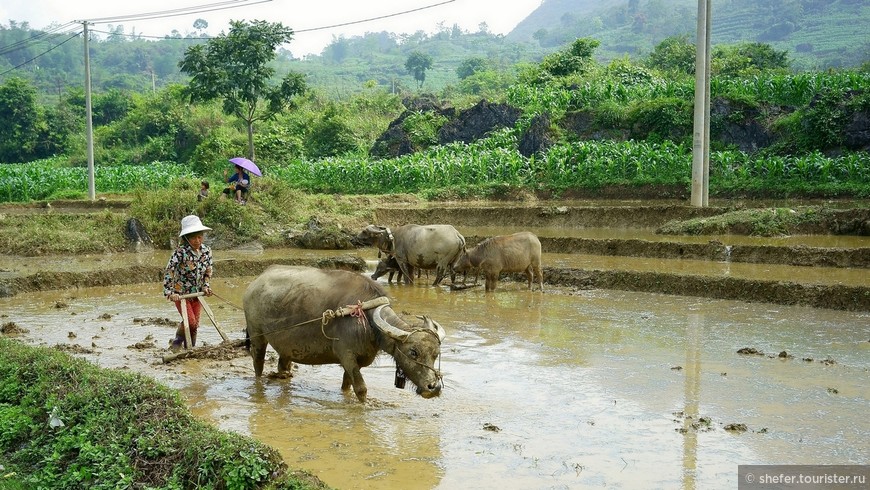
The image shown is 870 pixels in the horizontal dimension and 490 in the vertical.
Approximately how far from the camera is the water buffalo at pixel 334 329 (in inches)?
288

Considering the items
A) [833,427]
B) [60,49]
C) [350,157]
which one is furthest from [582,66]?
[60,49]

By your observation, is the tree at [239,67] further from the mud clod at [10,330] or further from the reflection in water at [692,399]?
the reflection in water at [692,399]

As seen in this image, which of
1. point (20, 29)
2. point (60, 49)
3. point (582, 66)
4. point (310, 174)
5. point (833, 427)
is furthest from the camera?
point (20, 29)

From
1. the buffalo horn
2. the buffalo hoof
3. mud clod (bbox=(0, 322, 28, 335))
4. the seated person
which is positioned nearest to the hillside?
the seated person

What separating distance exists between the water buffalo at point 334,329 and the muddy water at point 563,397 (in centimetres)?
40

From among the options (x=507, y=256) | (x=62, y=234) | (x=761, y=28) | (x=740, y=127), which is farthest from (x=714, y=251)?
(x=761, y=28)

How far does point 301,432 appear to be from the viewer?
7062mm

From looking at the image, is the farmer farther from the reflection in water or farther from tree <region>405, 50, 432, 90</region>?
tree <region>405, 50, 432, 90</region>

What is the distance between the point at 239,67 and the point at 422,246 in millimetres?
16442

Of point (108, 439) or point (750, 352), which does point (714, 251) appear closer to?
point (750, 352)

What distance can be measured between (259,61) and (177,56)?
315 feet

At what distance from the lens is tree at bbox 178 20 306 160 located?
2905 centimetres

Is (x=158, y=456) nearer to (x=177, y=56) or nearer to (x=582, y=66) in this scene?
(x=582, y=66)

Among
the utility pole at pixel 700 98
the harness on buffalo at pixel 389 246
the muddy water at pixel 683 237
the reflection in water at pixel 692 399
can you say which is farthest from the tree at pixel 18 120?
the reflection in water at pixel 692 399
